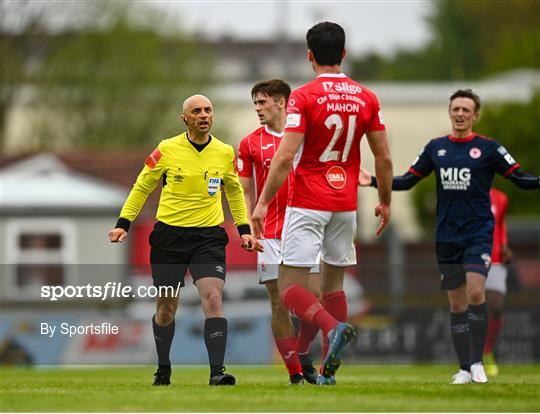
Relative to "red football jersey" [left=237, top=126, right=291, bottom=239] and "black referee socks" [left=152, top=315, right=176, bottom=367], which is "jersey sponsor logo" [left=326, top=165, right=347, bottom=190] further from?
"black referee socks" [left=152, top=315, right=176, bottom=367]

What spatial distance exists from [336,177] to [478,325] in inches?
93.5

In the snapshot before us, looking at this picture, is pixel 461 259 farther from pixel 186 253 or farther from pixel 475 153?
pixel 186 253

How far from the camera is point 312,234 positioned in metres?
11.5

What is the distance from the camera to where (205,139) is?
12086 mm

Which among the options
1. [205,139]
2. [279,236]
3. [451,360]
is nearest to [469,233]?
[279,236]

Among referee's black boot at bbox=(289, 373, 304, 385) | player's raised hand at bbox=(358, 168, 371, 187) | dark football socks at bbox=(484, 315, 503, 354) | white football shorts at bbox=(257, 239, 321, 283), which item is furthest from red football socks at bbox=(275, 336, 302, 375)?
dark football socks at bbox=(484, 315, 503, 354)

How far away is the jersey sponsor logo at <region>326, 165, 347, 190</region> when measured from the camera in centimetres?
1154

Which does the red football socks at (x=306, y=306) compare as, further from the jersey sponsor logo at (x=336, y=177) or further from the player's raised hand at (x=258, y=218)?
the jersey sponsor logo at (x=336, y=177)

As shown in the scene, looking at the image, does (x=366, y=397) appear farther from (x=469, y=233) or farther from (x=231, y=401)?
(x=469, y=233)

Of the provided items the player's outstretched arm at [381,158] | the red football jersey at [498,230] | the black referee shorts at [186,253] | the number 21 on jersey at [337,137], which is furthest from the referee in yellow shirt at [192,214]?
the red football jersey at [498,230]

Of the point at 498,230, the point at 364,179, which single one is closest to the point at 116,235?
the point at 364,179

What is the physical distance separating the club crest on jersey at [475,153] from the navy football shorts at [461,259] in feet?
2.26

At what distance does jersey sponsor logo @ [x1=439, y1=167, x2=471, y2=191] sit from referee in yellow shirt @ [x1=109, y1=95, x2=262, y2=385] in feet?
6.48

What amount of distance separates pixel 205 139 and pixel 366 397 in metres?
2.58
